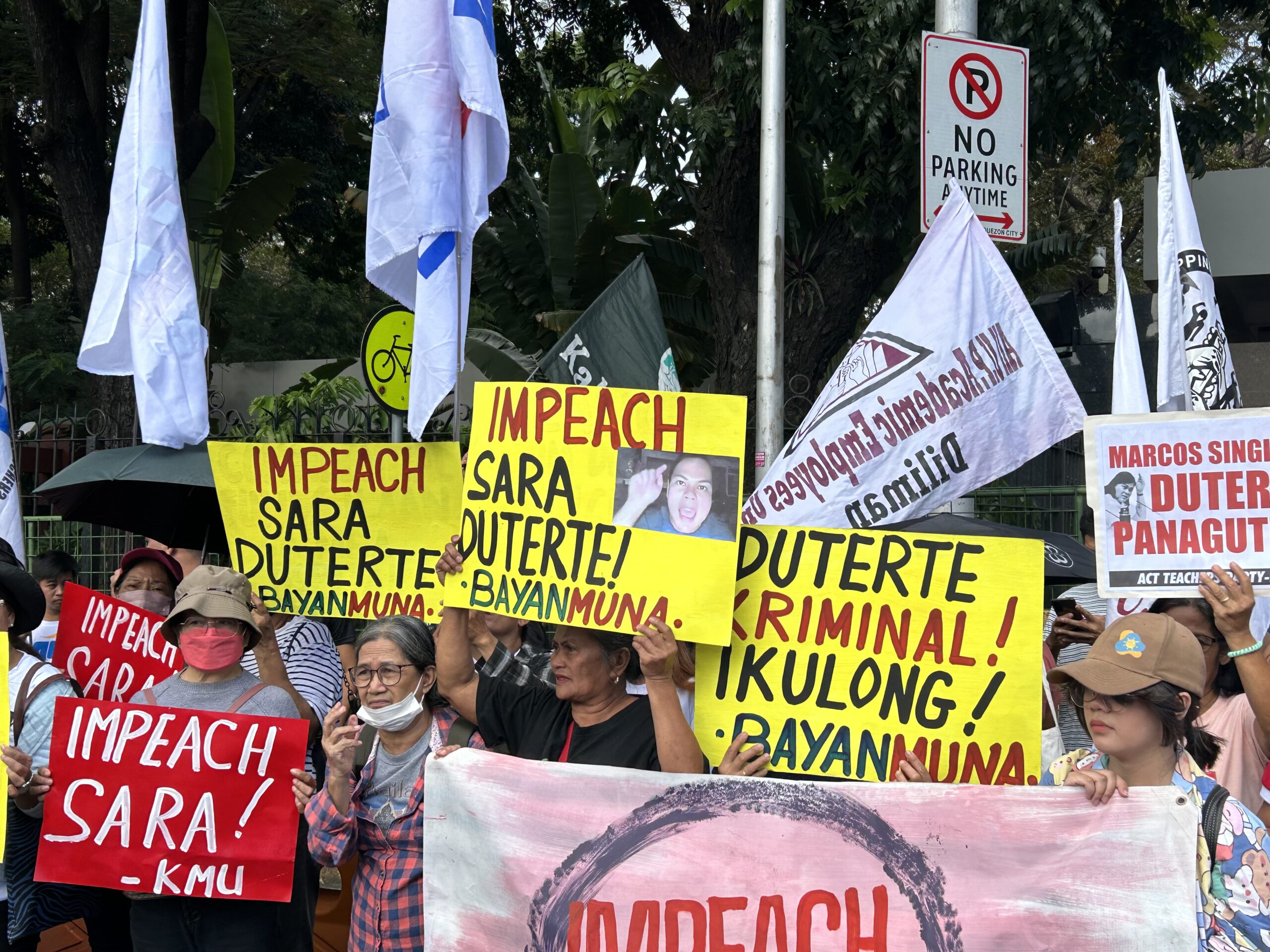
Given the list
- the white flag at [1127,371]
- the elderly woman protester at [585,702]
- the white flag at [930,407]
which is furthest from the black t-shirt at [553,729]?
the white flag at [1127,371]

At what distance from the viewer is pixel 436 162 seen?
5363mm

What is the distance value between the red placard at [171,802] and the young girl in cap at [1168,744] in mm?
2246

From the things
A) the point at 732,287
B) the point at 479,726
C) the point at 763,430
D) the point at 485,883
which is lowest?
the point at 485,883

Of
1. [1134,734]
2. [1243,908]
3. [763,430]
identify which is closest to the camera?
[1243,908]

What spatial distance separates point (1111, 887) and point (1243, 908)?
1.09ft

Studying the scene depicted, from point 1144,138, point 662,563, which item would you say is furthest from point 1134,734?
point 1144,138

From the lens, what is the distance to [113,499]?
6320mm

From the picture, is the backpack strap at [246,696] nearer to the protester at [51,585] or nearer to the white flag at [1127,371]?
the protester at [51,585]

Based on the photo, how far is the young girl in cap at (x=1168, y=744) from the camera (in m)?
→ 3.02

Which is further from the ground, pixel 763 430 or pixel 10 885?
pixel 763 430

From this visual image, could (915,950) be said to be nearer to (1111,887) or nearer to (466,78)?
Answer: (1111,887)

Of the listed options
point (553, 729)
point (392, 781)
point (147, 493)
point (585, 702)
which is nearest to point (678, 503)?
point (585, 702)

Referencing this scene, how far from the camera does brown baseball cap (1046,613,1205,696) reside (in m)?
3.15

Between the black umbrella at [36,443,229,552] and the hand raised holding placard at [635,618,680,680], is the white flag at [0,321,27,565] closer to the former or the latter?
the black umbrella at [36,443,229,552]
